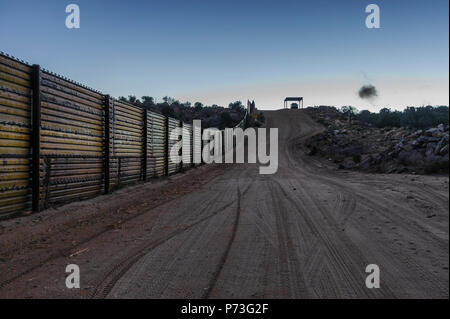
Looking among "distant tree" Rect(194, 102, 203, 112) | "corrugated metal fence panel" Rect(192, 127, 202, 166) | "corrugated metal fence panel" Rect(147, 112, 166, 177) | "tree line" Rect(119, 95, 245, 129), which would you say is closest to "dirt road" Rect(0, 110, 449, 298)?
"corrugated metal fence panel" Rect(147, 112, 166, 177)

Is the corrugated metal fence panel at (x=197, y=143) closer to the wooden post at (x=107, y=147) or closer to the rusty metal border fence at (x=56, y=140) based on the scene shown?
the rusty metal border fence at (x=56, y=140)

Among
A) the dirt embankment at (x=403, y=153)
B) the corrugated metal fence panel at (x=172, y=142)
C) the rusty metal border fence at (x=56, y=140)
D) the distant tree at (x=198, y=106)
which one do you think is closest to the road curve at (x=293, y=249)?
the dirt embankment at (x=403, y=153)

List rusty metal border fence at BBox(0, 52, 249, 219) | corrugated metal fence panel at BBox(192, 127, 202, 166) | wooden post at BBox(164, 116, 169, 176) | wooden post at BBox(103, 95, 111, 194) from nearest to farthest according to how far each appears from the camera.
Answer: rusty metal border fence at BBox(0, 52, 249, 219)
wooden post at BBox(103, 95, 111, 194)
wooden post at BBox(164, 116, 169, 176)
corrugated metal fence panel at BBox(192, 127, 202, 166)

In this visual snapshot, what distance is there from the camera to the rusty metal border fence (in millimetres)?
6203

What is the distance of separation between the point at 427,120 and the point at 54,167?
82.1ft

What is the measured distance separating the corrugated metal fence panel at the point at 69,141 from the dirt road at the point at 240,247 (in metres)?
0.74

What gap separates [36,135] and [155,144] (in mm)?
7090

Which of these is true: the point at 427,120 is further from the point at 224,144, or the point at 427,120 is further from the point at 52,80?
the point at 52,80

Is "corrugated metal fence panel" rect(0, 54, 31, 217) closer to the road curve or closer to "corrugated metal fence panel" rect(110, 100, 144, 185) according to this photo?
the road curve

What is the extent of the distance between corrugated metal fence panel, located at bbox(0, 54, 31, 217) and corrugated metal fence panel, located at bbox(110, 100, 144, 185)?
3447 millimetres

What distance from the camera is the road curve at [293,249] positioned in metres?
3.01

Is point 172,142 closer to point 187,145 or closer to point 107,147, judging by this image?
point 187,145

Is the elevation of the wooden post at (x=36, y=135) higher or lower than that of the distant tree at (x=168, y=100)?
lower
